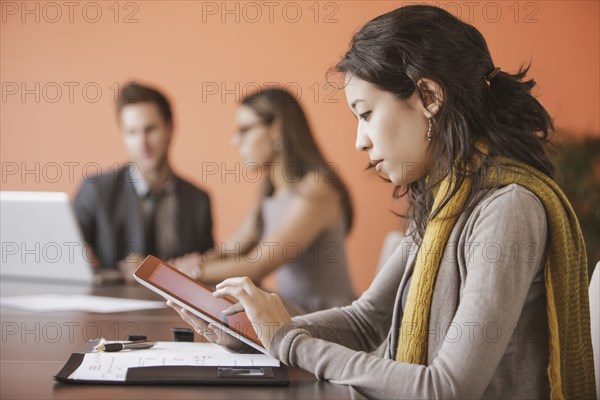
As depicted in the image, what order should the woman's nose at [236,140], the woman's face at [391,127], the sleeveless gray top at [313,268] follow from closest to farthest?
the woman's face at [391,127], the sleeveless gray top at [313,268], the woman's nose at [236,140]

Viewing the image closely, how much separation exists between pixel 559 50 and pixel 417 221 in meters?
3.27

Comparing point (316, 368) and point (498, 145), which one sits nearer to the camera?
point (316, 368)

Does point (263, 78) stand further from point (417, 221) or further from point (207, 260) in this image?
point (417, 221)

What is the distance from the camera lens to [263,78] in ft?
14.0

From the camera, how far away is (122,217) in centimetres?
360

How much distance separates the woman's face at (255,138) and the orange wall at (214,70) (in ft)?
3.51

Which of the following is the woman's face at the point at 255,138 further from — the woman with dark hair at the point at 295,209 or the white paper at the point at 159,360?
the white paper at the point at 159,360

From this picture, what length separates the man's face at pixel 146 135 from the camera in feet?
12.3

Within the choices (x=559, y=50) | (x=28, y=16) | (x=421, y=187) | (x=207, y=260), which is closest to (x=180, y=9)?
(x=28, y=16)

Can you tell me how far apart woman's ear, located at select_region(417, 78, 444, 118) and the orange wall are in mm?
2960

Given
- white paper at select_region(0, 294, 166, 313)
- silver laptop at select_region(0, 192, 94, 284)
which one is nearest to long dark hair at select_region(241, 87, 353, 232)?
silver laptop at select_region(0, 192, 94, 284)

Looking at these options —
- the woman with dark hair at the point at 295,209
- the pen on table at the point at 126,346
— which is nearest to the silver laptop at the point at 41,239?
the woman with dark hair at the point at 295,209

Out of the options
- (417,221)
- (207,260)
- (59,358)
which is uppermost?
(417,221)

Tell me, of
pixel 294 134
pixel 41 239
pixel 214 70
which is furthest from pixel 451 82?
pixel 214 70
